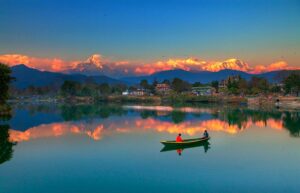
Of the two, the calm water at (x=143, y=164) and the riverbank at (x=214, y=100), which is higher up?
the riverbank at (x=214, y=100)


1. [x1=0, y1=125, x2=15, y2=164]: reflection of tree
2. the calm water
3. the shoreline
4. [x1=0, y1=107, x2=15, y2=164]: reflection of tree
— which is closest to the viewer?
the calm water

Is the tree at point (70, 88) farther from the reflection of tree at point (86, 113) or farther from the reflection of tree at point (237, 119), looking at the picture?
the reflection of tree at point (237, 119)

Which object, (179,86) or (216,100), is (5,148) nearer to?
(216,100)

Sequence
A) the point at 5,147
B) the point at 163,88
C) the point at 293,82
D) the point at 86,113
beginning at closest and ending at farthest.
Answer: the point at 5,147 < the point at 86,113 < the point at 293,82 < the point at 163,88

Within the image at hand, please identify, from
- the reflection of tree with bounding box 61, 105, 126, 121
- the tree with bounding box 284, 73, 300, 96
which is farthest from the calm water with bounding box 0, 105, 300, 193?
the tree with bounding box 284, 73, 300, 96

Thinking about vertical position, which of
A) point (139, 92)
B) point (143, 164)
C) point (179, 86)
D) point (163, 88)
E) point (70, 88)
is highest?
point (179, 86)

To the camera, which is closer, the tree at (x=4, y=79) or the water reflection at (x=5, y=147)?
the water reflection at (x=5, y=147)

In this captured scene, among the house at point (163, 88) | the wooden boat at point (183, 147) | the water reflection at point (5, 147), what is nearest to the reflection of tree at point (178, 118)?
the wooden boat at point (183, 147)

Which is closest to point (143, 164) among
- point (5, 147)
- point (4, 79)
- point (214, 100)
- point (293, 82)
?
point (5, 147)

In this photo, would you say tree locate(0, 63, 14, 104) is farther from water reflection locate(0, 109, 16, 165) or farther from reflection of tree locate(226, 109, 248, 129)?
reflection of tree locate(226, 109, 248, 129)

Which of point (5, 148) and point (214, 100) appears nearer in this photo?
point (5, 148)

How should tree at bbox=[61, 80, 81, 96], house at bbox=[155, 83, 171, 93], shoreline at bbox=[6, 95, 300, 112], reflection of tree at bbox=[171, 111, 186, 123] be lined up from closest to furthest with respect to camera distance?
reflection of tree at bbox=[171, 111, 186, 123]
shoreline at bbox=[6, 95, 300, 112]
tree at bbox=[61, 80, 81, 96]
house at bbox=[155, 83, 171, 93]

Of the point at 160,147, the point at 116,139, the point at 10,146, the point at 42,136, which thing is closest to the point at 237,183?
the point at 160,147

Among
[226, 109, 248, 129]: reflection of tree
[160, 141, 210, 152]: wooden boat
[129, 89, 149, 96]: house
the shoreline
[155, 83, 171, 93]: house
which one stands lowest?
[226, 109, 248, 129]: reflection of tree
